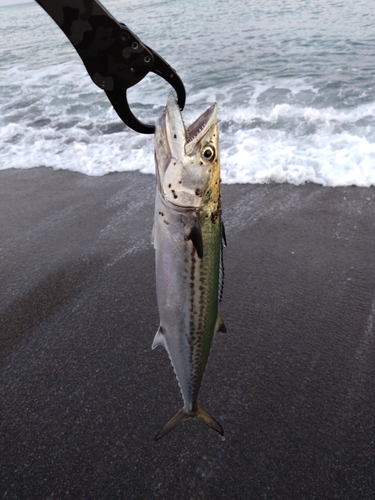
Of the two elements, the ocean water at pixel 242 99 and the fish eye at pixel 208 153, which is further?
the ocean water at pixel 242 99

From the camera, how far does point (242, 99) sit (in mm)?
11266

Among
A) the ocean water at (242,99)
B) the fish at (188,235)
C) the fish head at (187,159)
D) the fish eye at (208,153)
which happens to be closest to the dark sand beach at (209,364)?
the fish at (188,235)

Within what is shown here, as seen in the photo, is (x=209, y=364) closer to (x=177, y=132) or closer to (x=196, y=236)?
(x=196, y=236)

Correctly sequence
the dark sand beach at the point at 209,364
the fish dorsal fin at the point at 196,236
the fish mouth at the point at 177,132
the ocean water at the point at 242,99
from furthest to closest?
the ocean water at the point at 242,99
the dark sand beach at the point at 209,364
the fish dorsal fin at the point at 196,236
the fish mouth at the point at 177,132

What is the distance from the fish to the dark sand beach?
0.99m

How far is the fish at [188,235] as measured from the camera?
2.11m

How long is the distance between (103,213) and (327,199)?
311 centimetres

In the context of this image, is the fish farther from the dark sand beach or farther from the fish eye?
the dark sand beach

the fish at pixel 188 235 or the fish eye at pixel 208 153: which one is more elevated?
the fish eye at pixel 208 153

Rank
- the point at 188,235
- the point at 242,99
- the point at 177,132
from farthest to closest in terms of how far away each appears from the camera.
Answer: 1. the point at 242,99
2. the point at 188,235
3. the point at 177,132

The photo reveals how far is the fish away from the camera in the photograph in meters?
2.11

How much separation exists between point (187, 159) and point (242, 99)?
982cm

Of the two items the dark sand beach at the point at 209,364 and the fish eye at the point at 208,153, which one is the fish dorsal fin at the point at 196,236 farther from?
the dark sand beach at the point at 209,364

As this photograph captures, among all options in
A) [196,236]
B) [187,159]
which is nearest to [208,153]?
[187,159]
